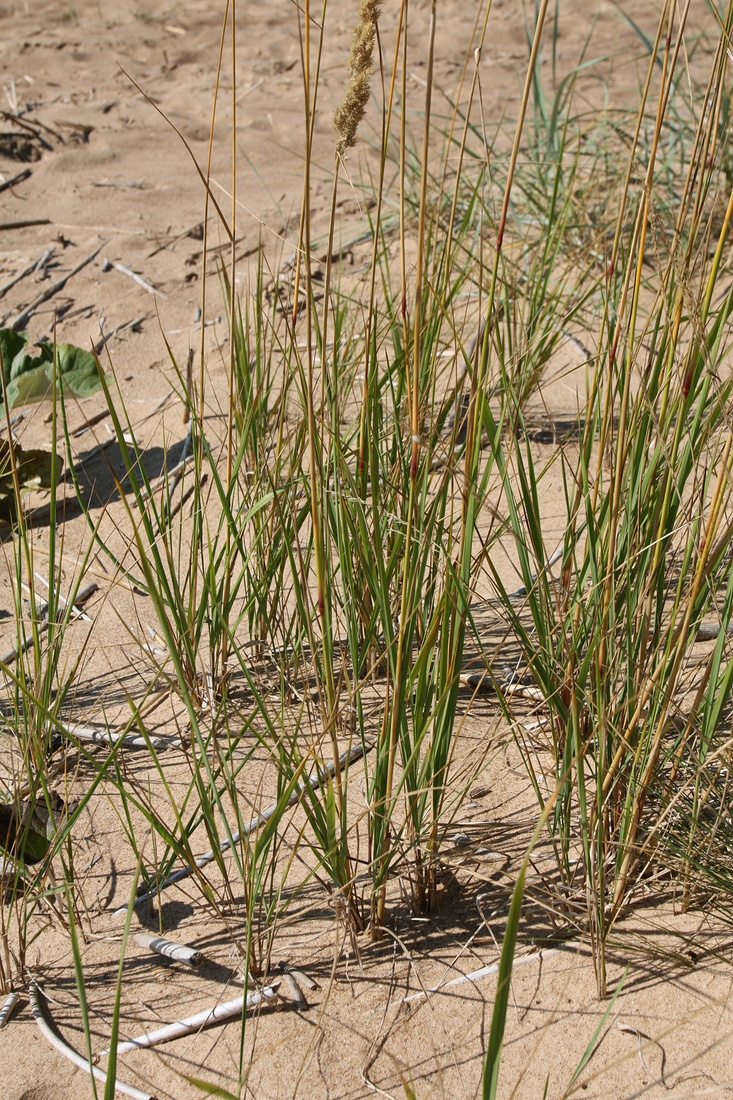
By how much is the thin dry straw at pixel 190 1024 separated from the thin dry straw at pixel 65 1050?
0.07 ft

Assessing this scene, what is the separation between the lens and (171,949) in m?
1.18

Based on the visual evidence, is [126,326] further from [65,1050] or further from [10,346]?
[65,1050]

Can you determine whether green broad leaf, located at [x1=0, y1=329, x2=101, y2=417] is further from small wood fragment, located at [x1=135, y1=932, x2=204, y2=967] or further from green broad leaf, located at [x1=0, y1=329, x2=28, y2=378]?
small wood fragment, located at [x1=135, y1=932, x2=204, y2=967]

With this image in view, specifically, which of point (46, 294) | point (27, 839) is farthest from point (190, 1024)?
point (46, 294)

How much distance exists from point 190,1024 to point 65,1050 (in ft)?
0.43

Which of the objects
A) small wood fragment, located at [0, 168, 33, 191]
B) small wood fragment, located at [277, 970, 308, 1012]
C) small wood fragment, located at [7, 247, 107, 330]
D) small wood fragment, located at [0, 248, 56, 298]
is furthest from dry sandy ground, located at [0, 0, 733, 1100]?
small wood fragment, located at [0, 168, 33, 191]

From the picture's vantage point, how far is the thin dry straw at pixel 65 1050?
3.45ft

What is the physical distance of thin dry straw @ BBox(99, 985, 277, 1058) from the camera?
1.10m

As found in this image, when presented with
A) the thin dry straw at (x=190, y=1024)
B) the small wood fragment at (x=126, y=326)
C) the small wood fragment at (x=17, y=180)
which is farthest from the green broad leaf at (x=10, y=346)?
the small wood fragment at (x=17, y=180)

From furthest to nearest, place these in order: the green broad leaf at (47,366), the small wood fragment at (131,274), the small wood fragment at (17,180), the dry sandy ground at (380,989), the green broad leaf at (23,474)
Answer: the small wood fragment at (17,180), the small wood fragment at (131,274), the green broad leaf at (47,366), the green broad leaf at (23,474), the dry sandy ground at (380,989)

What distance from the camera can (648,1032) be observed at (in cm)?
104

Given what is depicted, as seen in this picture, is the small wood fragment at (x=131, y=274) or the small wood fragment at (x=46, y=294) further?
the small wood fragment at (x=131, y=274)

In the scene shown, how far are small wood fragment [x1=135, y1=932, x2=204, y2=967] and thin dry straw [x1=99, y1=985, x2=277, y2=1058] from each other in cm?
7

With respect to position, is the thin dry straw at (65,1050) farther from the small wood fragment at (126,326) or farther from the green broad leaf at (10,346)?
the small wood fragment at (126,326)
